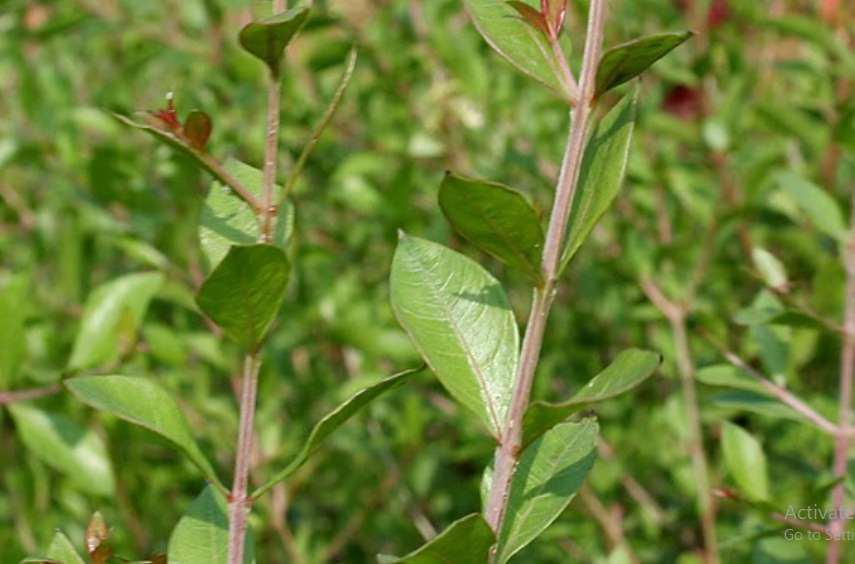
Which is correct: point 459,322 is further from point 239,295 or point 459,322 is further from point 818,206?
point 818,206

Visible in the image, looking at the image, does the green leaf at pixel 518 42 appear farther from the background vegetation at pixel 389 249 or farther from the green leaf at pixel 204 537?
the background vegetation at pixel 389 249

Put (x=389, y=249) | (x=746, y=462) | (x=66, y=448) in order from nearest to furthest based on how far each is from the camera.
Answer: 1. (x=746, y=462)
2. (x=66, y=448)
3. (x=389, y=249)

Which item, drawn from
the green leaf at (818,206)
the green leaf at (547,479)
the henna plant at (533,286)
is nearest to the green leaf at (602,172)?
the henna plant at (533,286)

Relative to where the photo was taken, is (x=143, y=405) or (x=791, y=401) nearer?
(x=143, y=405)

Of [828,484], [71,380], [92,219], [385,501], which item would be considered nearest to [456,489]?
[385,501]

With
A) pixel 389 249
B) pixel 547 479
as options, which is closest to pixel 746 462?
pixel 547 479

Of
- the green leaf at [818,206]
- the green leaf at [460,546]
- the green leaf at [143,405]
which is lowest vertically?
the green leaf at [818,206]

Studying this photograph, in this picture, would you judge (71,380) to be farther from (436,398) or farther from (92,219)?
(436,398)
